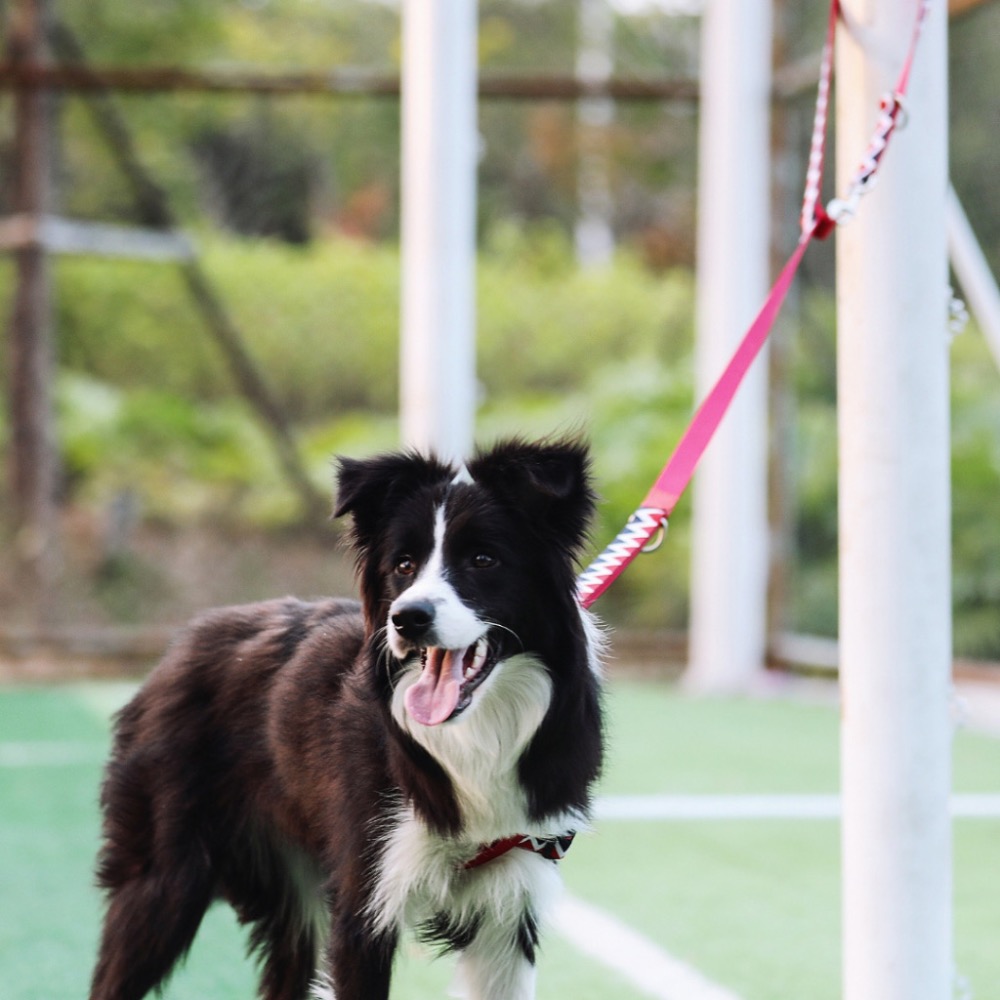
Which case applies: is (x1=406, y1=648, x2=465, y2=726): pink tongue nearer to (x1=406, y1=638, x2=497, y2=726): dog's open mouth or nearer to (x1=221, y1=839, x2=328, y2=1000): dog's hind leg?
(x1=406, y1=638, x2=497, y2=726): dog's open mouth

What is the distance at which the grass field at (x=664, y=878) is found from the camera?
12.3ft

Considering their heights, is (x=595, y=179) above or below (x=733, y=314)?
above

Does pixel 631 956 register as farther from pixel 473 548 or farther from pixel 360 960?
pixel 473 548

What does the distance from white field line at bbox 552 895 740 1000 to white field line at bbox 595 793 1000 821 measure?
129 centimetres

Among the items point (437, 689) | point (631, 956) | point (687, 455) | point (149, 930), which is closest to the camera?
point (437, 689)

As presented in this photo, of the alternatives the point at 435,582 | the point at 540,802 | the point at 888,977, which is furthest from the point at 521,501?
the point at 888,977

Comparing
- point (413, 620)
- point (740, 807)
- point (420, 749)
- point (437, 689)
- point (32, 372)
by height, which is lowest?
point (740, 807)

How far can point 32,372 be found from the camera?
31.2ft

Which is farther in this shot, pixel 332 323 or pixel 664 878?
pixel 332 323

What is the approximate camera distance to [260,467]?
9.99 meters

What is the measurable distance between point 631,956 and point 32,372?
6720 millimetres

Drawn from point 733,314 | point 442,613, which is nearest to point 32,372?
point 733,314

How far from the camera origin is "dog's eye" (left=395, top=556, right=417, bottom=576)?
9.25 ft

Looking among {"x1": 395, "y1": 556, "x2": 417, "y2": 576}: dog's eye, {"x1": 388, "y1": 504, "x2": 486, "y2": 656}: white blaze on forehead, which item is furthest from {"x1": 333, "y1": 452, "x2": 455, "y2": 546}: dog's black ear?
{"x1": 388, "y1": 504, "x2": 486, "y2": 656}: white blaze on forehead
